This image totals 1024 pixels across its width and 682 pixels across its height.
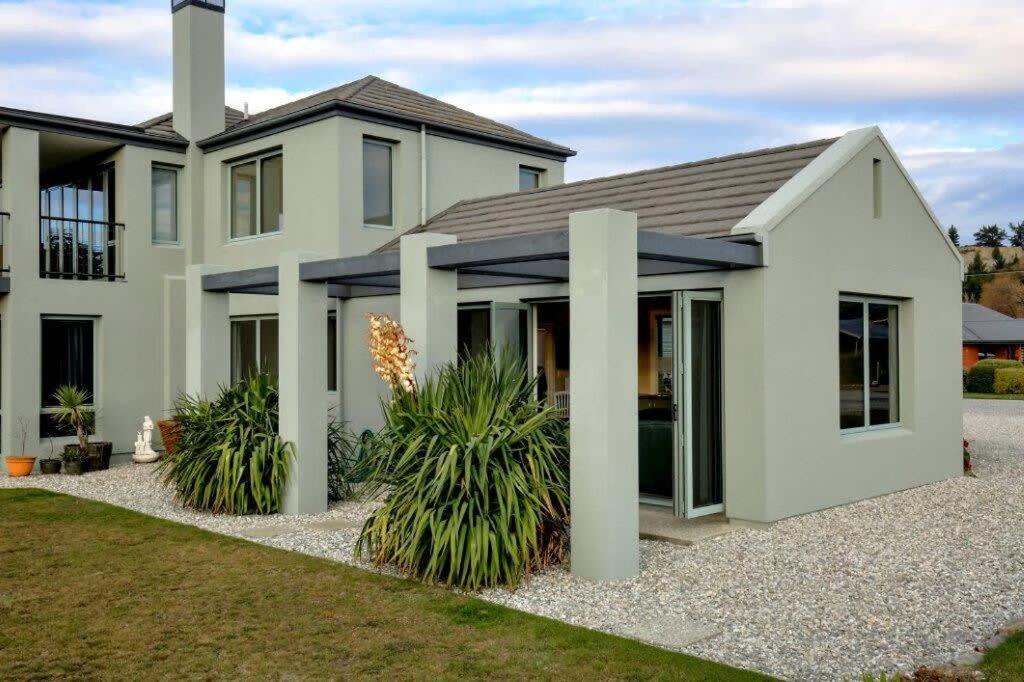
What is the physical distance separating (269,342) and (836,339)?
9133 millimetres

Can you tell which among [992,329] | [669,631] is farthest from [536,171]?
[992,329]

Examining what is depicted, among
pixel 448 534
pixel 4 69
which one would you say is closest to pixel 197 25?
pixel 4 69

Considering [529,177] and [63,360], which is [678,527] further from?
[63,360]

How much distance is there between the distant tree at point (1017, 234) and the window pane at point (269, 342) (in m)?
105

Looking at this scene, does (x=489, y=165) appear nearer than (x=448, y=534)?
No

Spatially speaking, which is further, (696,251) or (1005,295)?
(1005,295)

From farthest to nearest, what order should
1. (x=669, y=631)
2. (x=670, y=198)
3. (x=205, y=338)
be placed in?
(x=205, y=338) < (x=670, y=198) < (x=669, y=631)

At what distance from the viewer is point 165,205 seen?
1664cm

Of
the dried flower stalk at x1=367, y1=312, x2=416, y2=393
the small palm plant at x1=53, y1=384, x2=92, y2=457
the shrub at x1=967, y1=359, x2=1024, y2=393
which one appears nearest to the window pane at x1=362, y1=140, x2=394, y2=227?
the small palm plant at x1=53, y1=384, x2=92, y2=457

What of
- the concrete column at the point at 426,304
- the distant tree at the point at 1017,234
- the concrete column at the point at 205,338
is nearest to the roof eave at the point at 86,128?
the concrete column at the point at 205,338

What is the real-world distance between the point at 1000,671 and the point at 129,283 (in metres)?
14.1

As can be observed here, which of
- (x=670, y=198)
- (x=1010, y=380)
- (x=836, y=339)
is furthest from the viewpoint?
(x=1010, y=380)

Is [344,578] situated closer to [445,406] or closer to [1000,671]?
[445,406]

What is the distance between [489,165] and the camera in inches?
677
